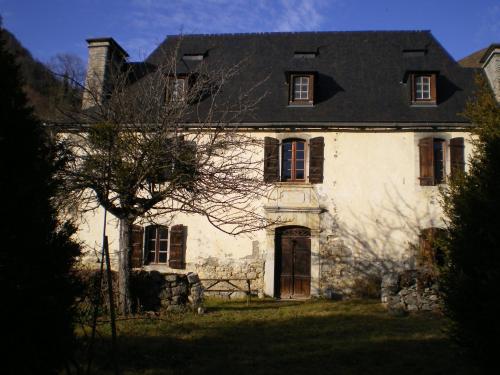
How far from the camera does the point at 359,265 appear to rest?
1332 cm

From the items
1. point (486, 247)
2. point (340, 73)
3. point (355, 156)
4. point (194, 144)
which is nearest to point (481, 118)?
point (486, 247)

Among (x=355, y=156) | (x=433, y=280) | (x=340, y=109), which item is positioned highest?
(x=340, y=109)

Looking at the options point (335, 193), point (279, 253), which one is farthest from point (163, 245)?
point (335, 193)

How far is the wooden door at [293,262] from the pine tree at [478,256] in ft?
25.9

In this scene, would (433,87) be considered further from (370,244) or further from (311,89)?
(370,244)

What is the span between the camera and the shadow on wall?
13.2m

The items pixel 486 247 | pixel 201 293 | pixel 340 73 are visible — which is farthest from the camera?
pixel 340 73

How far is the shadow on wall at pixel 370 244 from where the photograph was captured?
13188 mm

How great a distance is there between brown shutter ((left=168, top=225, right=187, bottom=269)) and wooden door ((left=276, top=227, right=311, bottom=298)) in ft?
9.19

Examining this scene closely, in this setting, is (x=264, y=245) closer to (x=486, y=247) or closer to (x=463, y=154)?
(x=463, y=154)

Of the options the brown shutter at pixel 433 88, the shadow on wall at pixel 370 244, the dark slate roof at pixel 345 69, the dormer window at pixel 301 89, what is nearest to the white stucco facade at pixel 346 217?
the shadow on wall at pixel 370 244

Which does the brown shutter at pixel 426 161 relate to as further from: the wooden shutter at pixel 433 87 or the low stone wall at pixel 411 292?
the low stone wall at pixel 411 292

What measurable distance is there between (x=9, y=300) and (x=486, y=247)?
4792 mm

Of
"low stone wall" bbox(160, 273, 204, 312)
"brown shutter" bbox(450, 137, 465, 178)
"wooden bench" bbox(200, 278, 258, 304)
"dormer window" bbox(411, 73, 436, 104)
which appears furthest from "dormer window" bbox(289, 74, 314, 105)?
"low stone wall" bbox(160, 273, 204, 312)
